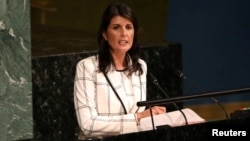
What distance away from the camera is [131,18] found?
2258 mm

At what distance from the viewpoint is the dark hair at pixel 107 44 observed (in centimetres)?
224

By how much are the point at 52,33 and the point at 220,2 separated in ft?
3.96

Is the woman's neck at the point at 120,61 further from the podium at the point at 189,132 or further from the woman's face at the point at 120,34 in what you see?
the podium at the point at 189,132

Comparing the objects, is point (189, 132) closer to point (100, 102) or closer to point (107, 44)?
point (100, 102)

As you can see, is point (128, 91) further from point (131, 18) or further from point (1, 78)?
point (1, 78)

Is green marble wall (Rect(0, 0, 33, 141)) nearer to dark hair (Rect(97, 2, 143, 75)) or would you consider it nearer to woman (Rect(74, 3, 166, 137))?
woman (Rect(74, 3, 166, 137))

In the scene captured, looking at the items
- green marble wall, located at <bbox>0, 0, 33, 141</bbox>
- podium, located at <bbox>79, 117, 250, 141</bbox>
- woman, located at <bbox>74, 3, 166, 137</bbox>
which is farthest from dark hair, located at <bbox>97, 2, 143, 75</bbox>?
podium, located at <bbox>79, 117, 250, 141</bbox>

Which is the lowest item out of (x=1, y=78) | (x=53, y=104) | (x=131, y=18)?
(x=53, y=104)

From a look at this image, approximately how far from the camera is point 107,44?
229 centimetres

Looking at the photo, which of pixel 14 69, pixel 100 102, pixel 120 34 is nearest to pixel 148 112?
pixel 100 102

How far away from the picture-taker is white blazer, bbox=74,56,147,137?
2.13 metres

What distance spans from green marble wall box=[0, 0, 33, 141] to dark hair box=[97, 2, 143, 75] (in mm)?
311

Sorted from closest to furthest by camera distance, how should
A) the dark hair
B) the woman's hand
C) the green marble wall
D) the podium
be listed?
the podium, the green marble wall, the woman's hand, the dark hair

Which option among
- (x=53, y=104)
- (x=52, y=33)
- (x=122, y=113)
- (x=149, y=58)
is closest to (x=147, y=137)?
(x=122, y=113)
